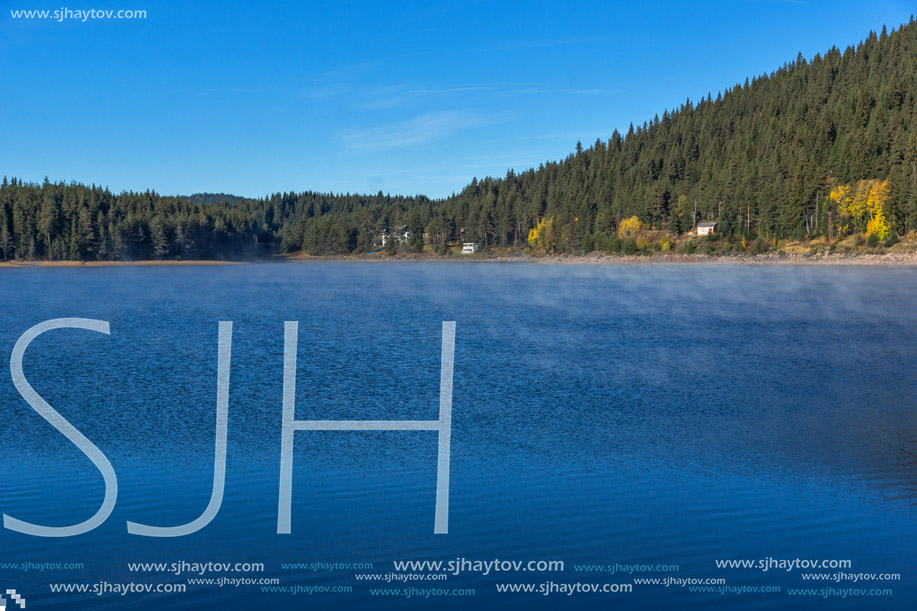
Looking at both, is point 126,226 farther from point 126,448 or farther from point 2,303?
point 126,448

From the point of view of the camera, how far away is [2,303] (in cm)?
6775

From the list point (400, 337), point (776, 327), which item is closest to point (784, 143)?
point (776, 327)

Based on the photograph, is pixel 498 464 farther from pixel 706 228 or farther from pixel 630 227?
pixel 630 227

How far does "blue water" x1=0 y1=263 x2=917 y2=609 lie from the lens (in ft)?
38.8

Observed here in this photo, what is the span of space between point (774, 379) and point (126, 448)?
22.3 m

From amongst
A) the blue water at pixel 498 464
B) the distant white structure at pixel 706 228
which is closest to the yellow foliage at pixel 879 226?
the distant white structure at pixel 706 228

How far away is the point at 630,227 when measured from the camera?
7224 inches
